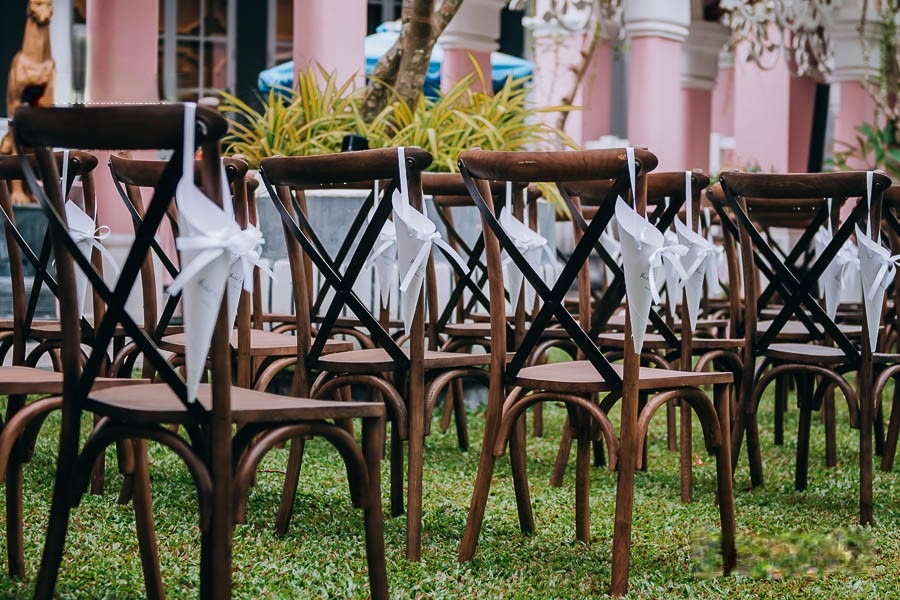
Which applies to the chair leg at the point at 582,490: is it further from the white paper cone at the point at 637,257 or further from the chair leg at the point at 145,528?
the chair leg at the point at 145,528

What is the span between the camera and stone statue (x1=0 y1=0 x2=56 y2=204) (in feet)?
28.3

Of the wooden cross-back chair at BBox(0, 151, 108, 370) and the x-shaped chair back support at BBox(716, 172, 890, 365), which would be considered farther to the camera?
the x-shaped chair back support at BBox(716, 172, 890, 365)

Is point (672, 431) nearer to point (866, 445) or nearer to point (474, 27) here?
point (866, 445)

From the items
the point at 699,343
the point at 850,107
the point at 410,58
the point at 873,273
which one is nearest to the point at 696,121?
the point at 850,107

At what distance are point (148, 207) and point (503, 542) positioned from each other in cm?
150

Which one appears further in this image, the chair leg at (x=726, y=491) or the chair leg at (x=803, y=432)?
the chair leg at (x=803, y=432)

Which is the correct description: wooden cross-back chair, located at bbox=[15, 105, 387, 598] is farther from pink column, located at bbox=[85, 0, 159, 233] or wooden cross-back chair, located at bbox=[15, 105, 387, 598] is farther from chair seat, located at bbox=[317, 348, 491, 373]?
pink column, located at bbox=[85, 0, 159, 233]

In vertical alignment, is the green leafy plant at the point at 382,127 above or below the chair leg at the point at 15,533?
above

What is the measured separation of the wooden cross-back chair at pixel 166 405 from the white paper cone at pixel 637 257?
25.7 inches

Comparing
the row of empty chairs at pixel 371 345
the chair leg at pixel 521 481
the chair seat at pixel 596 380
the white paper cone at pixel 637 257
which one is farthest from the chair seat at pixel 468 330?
the white paper cone at pixel 637 257

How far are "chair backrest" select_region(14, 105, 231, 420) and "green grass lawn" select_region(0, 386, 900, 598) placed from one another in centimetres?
67

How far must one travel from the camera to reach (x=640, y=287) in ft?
8.89

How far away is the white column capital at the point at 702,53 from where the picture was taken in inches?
496

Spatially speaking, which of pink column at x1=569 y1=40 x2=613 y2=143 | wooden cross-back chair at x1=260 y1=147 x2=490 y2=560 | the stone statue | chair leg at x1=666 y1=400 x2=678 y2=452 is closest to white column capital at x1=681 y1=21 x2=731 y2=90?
pink column at x1=569 y1=40 x2=613 y2=143
